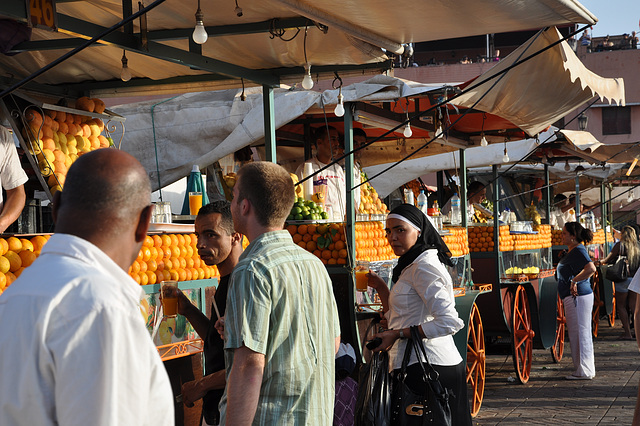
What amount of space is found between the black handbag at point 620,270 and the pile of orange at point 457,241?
17.6 feet

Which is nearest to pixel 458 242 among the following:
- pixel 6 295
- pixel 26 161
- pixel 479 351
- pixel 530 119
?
pixel 479 351

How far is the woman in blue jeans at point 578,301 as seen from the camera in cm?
965

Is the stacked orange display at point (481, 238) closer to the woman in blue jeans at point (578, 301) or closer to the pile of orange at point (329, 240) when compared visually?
the woman in blue jeans at point (578, 301)

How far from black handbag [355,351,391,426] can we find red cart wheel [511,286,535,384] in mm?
4664

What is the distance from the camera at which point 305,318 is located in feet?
9.03

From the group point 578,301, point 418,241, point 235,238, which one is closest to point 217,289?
point 235,238

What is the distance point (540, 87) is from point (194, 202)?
2989mm

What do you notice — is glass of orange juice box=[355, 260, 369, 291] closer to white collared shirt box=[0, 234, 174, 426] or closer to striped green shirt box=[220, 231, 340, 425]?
striped green shirt box=[220, 231, 340, 425]

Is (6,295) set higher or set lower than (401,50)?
lower

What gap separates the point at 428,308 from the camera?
4.72 m

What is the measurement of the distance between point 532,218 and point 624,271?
8.29 feet

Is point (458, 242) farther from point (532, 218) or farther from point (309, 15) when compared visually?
point (532, 218)

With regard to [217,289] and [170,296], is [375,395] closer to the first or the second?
[170,296]

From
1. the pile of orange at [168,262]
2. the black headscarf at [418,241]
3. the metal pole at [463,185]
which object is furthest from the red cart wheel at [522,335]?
the pile of orange at [168,262]
